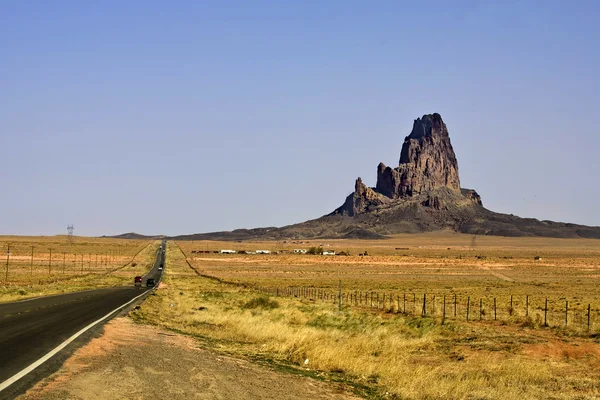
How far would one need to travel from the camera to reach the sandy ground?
1211cm

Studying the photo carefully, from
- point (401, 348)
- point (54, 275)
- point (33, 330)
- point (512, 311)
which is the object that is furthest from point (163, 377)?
point (54, 275)

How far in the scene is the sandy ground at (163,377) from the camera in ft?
39.7

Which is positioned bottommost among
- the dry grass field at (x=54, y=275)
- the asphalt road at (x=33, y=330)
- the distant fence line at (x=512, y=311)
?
the dry grass field at (x=54, y=275)

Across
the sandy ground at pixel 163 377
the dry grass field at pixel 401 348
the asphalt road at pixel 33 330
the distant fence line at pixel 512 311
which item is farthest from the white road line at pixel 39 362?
the distant fence line at pixel 512 311

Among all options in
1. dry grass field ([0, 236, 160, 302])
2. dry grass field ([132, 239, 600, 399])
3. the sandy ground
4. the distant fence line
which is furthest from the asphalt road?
the distant fence line

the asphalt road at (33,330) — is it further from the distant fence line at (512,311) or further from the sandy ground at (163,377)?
the distant fence line at (512,311)

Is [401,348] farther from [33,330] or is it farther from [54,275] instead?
[54,275]

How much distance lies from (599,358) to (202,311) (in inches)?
766

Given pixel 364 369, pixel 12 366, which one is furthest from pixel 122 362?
pixel 364 369

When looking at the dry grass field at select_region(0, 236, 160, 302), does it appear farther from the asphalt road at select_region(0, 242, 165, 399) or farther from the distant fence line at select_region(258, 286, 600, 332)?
the distant fence line at select_region(258, 286, 600, 332)

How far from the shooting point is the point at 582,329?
1229 inches

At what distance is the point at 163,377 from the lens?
13.8m

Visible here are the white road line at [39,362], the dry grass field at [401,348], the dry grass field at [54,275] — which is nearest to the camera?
the white road line at [39,362]

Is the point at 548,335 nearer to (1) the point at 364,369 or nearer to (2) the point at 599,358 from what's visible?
(2) the point at 599,358
